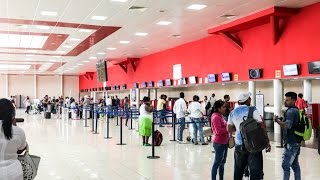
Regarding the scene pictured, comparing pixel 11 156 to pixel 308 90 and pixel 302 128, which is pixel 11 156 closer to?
pixel 302 128

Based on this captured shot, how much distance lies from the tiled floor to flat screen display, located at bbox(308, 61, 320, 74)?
2.27 m

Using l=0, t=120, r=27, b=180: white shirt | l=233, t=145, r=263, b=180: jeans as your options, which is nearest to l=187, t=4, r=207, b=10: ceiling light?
l=233, t=145, r=263, b=180: jeans

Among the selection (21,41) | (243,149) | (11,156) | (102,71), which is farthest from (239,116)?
→ (102,71)

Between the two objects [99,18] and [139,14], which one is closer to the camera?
[139,14]

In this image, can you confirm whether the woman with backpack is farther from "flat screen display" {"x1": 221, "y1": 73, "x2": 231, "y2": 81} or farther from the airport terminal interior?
"flat screen display" {"x1": 221, "y1": 73, "x2": 231, "y2": 81}

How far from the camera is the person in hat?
480 cm

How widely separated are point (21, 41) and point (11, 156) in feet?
53.6

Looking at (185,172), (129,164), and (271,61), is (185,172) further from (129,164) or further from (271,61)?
(271,61)

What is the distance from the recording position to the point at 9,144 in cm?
311

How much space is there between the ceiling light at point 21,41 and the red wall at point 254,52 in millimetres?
6964

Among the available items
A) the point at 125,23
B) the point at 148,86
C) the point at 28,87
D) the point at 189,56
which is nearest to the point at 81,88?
the point at 28,87

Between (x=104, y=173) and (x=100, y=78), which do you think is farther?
(x=100, y=78)

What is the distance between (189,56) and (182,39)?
4.02 ft

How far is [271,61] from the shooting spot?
41.7 ft
